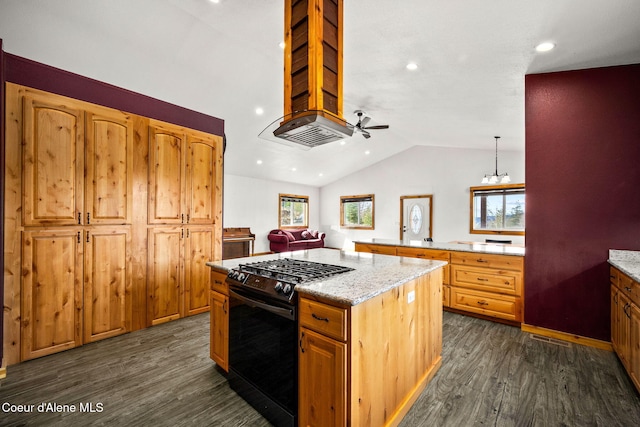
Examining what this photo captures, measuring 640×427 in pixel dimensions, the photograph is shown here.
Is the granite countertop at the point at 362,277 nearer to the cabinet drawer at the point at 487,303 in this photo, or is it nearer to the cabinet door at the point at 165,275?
the cabinet door at the point at 165,275

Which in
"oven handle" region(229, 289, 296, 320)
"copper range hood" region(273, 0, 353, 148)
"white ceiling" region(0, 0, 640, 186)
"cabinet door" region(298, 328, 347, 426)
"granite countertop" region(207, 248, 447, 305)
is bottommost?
"cabinet door" region(298, 328, 347, 426)

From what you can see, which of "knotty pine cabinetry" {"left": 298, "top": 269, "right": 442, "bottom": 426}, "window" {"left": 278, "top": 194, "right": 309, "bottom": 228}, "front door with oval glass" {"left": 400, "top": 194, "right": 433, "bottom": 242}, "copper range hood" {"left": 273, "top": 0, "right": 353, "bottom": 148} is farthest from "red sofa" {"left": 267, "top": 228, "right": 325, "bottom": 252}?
"knotty pine cabinetry" {"left": 298, "top": 269, "right": 442, "bottom": 426}

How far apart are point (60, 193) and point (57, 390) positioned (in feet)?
5.19

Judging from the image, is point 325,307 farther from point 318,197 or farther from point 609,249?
point 318,197

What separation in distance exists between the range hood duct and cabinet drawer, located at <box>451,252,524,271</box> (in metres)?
2.42

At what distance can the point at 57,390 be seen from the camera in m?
2.07

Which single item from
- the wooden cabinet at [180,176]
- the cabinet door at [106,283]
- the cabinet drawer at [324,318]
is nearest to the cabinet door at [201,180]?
the wooden cabinet at [180,176]

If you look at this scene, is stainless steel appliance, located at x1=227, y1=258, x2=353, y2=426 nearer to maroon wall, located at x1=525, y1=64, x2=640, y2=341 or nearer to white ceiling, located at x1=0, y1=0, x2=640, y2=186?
white ceiling, located at x1=0, y1=0, x2=640, y2=186

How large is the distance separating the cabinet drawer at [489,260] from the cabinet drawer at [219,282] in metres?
2.78

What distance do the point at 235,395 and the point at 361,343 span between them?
3.94ft

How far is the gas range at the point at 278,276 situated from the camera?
160 centimetres

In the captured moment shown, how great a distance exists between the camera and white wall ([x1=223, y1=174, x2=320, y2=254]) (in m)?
8.09

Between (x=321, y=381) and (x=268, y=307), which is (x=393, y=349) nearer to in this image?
(x=321, y=381)

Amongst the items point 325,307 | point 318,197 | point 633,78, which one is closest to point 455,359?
point 325,307
